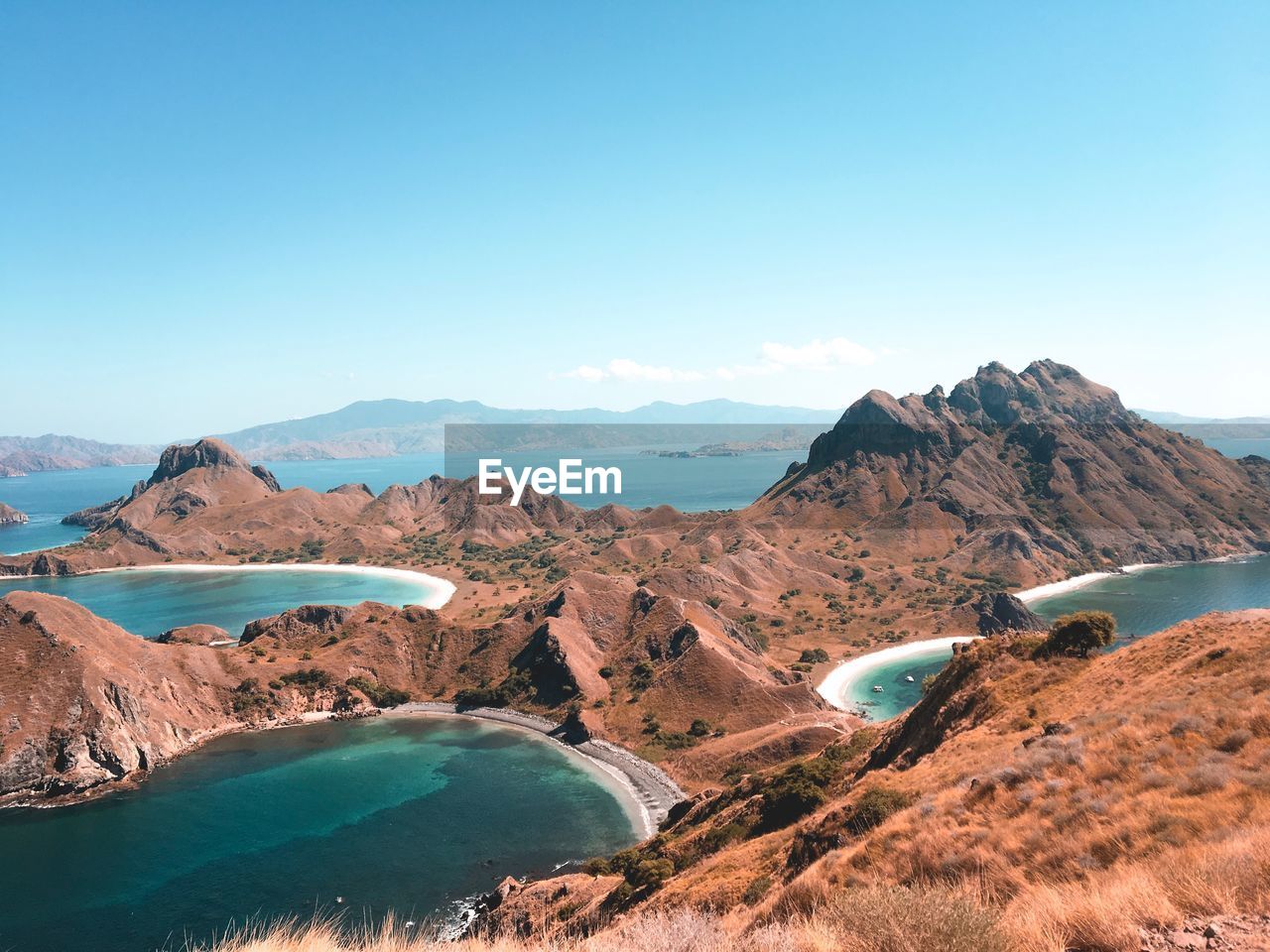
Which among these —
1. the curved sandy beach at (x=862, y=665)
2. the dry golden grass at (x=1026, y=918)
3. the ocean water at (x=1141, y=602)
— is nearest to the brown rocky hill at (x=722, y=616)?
the curved sandy beach at (x=862, y=665)

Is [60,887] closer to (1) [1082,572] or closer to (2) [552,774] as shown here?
(2) [552,774]

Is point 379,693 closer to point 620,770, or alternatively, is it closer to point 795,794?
point 620,770

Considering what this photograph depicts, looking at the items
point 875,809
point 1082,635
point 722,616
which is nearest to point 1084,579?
point 722,616

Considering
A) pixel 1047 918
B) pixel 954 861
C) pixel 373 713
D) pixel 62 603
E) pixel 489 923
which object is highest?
pixel 1047 918

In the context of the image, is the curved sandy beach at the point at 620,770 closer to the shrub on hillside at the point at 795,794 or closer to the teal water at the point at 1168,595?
the shrub on hillside at the point at 795,794

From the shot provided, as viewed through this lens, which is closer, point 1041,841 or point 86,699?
point 1041,841

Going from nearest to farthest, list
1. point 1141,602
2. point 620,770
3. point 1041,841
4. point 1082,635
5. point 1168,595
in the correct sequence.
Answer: point 1041,841 → point 1082,635 → point 620,770 → point 1141,602 → point 1168,595

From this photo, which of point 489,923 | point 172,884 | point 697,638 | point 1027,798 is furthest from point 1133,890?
point 697,638
